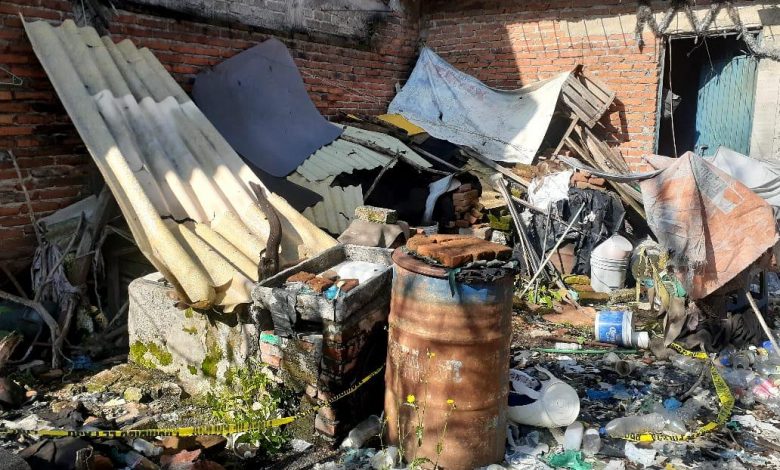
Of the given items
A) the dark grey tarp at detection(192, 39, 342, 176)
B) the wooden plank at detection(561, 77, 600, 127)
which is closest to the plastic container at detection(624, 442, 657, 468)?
the dark grey tarp at detection(192, 39, 342, 176)

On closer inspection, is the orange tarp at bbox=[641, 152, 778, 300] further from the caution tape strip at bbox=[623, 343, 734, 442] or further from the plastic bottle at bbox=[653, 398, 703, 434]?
the plastic bottle at bbox=[653, 398, 703, 434]

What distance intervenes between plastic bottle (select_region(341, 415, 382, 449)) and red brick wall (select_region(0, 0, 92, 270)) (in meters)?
3.41

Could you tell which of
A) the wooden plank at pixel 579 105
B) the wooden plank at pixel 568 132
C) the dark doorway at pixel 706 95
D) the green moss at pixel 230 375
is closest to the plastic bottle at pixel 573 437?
the green moss at pixel 230 375

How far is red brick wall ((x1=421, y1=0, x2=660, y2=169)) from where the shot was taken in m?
8.80

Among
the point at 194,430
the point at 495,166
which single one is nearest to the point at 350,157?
the point at 495,166

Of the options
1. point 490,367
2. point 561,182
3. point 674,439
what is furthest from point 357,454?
point 561,182

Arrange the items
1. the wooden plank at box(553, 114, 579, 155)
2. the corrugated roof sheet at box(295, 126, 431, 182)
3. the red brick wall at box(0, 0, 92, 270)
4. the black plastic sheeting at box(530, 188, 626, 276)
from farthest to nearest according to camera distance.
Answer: the wooden plank at box(553, 114, 579, 155) < the black plastic sheeting at box(530, 188, 626, 276) < the corrugated roof sheet at box(295, 126, 431, 182) < the red brick wall at box(0, 0, 92, 270)

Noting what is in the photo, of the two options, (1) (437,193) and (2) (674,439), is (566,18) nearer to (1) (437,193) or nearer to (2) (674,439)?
(1) (437,193)

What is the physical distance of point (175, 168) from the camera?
5.07 meters

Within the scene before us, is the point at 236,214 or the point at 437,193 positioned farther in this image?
the point at 437,193

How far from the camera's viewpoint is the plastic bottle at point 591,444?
12.2 ft

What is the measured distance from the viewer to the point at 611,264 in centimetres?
716

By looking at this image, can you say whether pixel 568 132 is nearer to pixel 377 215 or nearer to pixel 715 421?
pixel 377 215

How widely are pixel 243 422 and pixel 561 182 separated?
547 centimetres
